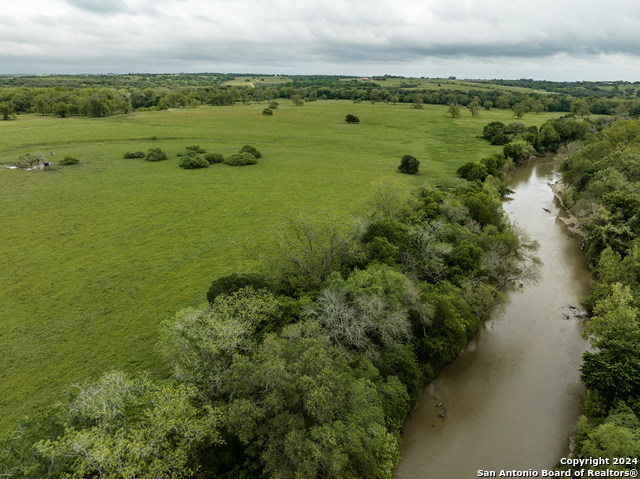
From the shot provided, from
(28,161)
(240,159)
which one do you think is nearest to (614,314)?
(240,159)

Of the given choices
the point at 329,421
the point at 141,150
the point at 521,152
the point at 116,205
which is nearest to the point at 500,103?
the point at 521,152

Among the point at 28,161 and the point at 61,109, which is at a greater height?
the point at 61,109

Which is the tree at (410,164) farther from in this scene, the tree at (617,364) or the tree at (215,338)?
the tree at (215,338)

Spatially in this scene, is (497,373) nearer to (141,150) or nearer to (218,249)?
(218,249)

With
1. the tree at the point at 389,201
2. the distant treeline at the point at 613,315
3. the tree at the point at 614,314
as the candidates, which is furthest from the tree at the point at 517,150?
the tree at the point at 614,314

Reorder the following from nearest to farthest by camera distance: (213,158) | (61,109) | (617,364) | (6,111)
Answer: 1. (617,364)
2. (213,158)
3. (6,111)
4. (61,109)

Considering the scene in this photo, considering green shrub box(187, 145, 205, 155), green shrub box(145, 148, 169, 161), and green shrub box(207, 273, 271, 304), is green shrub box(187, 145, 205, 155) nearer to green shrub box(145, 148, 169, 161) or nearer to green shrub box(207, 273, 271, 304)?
green shrub box(145, 148, 169, 161)

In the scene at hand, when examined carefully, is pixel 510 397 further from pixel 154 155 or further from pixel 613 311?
pixel 154 155
